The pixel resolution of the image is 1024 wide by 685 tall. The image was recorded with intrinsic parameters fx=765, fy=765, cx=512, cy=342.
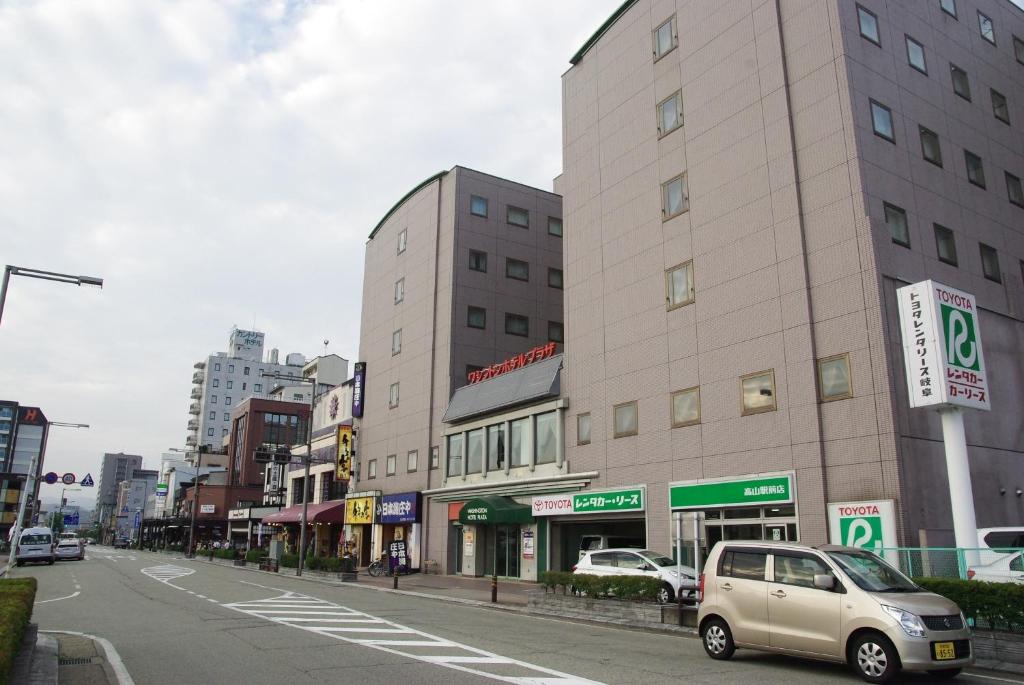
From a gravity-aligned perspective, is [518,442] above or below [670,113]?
below

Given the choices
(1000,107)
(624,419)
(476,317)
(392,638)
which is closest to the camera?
(392,638)

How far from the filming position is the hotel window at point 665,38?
2909cm

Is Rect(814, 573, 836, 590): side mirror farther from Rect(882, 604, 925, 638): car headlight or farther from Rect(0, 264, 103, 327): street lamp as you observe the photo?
Rect(0, 264, 103, 327): street lamp

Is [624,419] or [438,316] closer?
[624,419]

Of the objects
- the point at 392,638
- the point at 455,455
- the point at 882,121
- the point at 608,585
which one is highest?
the point at 882,121

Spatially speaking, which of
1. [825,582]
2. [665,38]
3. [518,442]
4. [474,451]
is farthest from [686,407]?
[474,451]

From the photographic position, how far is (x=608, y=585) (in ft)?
61.6

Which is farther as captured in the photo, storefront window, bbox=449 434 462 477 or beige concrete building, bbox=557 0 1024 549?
storefront window, bbox=449 434 462 477

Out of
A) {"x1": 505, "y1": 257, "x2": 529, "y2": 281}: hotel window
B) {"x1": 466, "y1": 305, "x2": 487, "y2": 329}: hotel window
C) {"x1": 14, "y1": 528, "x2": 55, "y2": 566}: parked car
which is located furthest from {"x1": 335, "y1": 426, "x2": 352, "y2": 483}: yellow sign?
{"x1": 14, "y1": 528, "x2": 55, "y2": 566}: parked car

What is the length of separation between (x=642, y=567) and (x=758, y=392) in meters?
6.34

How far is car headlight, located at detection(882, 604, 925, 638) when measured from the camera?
9992mm

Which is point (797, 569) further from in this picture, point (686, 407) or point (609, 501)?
point (609, 501)

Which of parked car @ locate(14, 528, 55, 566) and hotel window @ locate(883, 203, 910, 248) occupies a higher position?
hotel window @ locate(883, 203, 910, 248)

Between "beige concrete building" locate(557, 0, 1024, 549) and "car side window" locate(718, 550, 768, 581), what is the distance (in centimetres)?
784
